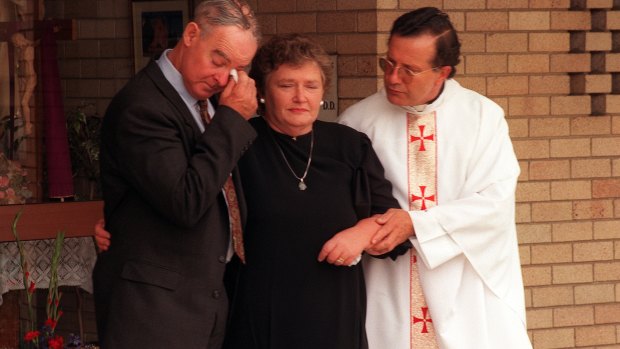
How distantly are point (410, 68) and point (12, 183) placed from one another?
9.32 ft

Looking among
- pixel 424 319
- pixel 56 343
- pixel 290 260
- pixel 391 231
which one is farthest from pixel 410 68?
pixel 56 343

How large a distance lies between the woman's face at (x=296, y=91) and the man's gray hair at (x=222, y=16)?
0.29 meters

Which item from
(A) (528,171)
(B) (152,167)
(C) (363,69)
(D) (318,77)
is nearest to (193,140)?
(B) (152,167)

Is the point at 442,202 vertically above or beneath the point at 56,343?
above

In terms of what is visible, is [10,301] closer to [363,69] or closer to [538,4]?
[363,69]

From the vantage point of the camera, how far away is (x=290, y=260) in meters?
4.16

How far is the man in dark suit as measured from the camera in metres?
3.72

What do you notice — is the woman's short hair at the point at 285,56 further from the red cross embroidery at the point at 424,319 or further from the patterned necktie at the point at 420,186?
the red cross embroidery at the point at 424,319

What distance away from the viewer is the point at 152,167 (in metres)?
3.66

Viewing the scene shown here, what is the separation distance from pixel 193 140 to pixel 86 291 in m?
3.15

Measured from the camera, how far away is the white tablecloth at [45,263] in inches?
257

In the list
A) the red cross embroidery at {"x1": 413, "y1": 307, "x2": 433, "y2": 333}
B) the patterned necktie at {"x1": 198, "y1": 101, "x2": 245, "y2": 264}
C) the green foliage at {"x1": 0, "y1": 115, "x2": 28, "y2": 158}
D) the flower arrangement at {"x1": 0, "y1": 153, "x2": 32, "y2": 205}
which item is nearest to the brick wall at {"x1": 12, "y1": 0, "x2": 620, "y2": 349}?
the green foliage at {"x1": 0, "y1": 115, "x2": 28, "y2": 158}

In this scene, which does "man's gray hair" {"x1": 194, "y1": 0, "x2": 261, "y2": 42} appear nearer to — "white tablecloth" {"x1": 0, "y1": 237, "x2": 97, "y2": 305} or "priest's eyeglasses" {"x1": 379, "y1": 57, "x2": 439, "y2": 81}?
"priest's eyeglasses" {"x1": 379, "y1": 57, "x2": 439, "y2": 81}

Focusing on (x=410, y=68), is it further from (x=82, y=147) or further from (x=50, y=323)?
(x=82, y=147)
